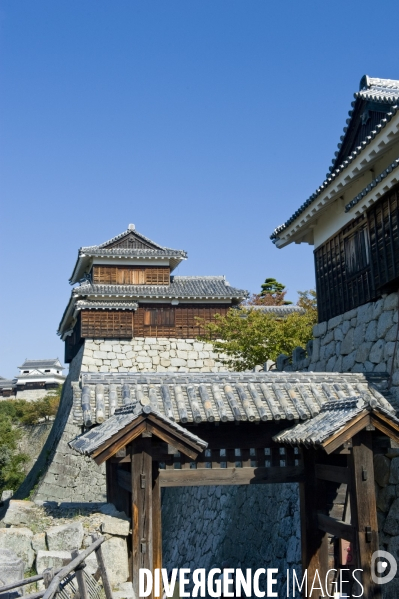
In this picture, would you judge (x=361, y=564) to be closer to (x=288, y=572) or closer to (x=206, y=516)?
(x=288, y=572)

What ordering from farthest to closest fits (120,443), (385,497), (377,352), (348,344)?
(348,344) → (377,352) → (385,497) → (120,443)

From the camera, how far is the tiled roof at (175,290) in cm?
2908

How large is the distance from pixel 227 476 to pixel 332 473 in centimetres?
153

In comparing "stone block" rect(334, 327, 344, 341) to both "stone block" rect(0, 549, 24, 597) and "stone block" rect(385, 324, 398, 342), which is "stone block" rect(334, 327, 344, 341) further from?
"stone block" rect(0, 549, 24, 597)

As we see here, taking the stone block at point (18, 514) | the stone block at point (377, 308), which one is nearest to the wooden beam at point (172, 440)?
the stone block at point (18, 514)

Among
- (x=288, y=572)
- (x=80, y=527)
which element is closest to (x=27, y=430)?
(x=288, y=572)

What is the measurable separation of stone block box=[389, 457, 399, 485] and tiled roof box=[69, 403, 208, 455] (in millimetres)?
3243

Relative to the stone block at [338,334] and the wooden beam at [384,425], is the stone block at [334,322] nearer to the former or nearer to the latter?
the stone block at [338,334]

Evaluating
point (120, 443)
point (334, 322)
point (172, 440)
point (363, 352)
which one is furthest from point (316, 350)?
point (120, 443)

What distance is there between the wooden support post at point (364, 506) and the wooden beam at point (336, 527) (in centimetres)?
26

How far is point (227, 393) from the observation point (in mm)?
9336

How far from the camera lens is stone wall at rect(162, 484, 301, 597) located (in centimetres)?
1218

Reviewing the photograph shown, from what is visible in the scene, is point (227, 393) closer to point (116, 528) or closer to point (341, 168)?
point (116, 528)

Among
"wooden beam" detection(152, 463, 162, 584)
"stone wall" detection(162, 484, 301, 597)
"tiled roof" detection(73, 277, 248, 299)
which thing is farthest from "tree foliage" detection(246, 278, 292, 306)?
"wooden beam" detection(152, 463, 162, 584)
